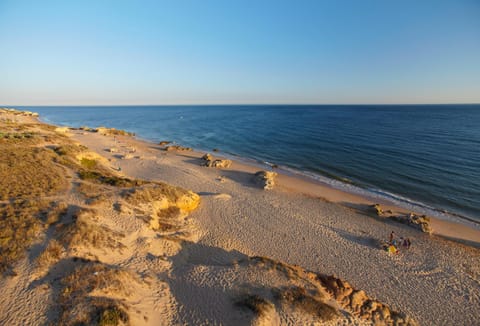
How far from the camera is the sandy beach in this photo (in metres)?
9.17

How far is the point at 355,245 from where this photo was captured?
1634 cm

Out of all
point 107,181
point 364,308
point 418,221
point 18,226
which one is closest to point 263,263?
point 364,308

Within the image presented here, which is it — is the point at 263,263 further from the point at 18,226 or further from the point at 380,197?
the point at 380,197

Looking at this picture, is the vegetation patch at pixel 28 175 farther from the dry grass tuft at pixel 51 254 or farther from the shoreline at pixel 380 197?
the shoreline at pixel 380 197

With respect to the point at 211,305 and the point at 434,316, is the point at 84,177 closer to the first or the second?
the point at 211,305

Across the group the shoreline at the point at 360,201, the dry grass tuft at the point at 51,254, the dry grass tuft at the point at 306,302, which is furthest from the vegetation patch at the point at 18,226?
the shoreline at the point at 360,201

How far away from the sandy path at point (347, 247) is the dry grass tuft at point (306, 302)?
4.34 m

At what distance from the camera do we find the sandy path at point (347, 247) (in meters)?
12.3

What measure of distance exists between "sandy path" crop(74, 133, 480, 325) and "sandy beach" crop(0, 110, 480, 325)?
7cm

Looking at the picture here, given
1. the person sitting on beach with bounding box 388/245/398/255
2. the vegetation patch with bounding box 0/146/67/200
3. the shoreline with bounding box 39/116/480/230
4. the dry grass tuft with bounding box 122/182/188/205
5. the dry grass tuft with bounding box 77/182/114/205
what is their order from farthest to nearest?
the shoreline with bounding box 39/116/480/230 → the dry grass tuft with bounding box 122/182/188/205 → the vegetation patch with bounding box 0/146/67/200 → the person sitting on beach with bounding box 388/245/398/255 → the dry grass tuft with bounding box 77/182/114/205

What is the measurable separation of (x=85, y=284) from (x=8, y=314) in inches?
100

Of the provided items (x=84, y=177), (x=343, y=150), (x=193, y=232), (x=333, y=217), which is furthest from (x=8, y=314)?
(x=343, y=150)

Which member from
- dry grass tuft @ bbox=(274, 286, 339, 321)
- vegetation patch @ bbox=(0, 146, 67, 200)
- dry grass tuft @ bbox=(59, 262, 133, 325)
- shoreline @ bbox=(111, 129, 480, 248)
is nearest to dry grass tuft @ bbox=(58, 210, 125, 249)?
dry grass tuft @ bbox=(59, 262, 133, 325)

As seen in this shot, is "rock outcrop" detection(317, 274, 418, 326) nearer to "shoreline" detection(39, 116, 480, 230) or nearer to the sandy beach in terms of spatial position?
the sandy beach
